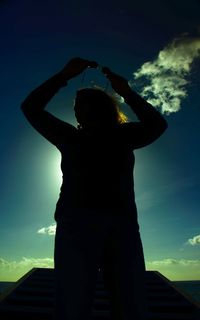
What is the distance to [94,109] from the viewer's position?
213cm

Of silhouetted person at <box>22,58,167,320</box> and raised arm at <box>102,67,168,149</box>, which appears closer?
silhouetted person at <box>22,58,167,320</box>

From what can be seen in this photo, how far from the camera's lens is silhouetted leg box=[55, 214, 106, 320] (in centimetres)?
148

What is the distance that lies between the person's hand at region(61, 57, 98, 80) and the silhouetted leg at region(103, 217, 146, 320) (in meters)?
1.09

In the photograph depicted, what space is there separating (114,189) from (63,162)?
1.27ft

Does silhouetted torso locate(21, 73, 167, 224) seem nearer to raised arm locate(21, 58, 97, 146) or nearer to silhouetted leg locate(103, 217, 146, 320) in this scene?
raised arm locate(21, 58, 97, 146)

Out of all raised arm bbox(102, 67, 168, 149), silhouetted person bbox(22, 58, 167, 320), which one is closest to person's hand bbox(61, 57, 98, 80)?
silhouetted person bbox(22, 58, 167, 320)

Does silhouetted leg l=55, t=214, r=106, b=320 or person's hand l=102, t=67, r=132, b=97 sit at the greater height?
person's hand l=102, t=67, r=132, b=97

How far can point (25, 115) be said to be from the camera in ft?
6.63

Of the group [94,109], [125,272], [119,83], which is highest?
[119,83]

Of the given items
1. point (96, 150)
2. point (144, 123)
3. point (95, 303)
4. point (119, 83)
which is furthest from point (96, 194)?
point (95, 303)

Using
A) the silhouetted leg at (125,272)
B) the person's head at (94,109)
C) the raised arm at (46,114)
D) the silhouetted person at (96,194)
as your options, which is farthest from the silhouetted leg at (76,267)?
the person's head at (94,109)

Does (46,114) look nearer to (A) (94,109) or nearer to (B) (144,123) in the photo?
(A) (94,109)

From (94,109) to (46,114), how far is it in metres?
0.34

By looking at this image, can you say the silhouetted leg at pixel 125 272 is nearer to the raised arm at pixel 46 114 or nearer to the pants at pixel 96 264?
the pants at pixel 96 264
